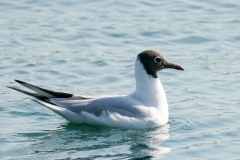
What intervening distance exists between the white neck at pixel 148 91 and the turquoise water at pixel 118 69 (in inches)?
18.6

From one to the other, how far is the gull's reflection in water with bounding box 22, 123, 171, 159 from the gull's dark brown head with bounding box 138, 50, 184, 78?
1094 mm

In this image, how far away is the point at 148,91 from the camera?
15.5 metres

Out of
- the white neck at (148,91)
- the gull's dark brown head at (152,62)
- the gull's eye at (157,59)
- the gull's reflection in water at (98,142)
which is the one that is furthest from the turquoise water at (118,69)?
the gull's eye at (157,59)

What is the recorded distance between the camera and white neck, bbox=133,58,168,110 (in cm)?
1543

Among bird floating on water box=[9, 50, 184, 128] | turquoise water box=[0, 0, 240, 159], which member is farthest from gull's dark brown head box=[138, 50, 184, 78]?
turquoise water box=[0, 0, 240, 159]

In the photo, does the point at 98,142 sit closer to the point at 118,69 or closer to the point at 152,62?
the point at 152,62

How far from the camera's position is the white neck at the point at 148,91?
1543 cm

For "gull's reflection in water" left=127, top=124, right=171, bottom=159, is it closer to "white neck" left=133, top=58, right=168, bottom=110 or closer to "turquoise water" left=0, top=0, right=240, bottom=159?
"turquoise water" left=0, top=0, right=240, bottom=159

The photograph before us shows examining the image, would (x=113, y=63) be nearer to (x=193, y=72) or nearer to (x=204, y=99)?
(x=193, y=72)

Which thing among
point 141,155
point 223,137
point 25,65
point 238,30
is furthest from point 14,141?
point 238,30

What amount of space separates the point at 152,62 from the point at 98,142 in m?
2.04

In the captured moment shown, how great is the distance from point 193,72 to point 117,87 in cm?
213

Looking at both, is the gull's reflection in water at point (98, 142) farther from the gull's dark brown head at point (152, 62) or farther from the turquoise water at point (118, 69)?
the gull's dark brown head at point (152, 62)

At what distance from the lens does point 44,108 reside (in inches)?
658
